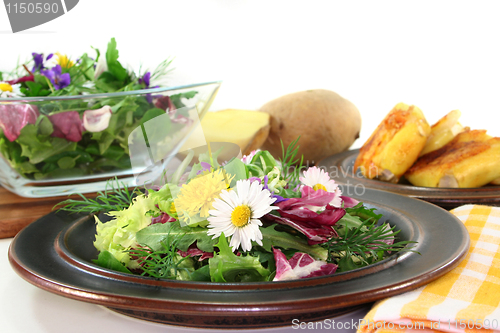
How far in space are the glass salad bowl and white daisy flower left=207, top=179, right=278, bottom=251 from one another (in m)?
0.31

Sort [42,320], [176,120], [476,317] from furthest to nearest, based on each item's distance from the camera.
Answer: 1. [176,120]
2. [42,320]
3. [476,317]

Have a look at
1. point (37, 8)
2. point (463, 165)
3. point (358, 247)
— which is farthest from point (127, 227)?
point (37, 8)

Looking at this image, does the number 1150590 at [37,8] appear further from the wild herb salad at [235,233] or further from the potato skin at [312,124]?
the wild herb salad at [235,233]

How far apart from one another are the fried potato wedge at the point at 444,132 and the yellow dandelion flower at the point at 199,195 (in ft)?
2.11

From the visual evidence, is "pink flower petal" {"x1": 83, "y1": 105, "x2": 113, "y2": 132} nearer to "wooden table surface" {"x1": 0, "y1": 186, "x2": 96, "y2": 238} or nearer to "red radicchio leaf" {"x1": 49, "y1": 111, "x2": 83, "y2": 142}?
"red radicchio leaf" {"x1": 49, "y1": 111, "x2": 83, "y2": 142}

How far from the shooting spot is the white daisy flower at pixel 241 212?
0.42m

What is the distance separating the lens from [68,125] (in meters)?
0.80

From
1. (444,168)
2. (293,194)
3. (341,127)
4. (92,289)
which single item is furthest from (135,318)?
(341,127)

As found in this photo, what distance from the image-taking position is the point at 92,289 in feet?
1.26

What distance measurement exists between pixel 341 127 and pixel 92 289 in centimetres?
93

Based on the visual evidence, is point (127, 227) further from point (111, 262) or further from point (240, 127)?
point (240, 127)

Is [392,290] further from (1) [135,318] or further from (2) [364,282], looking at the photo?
(1) [135,318]

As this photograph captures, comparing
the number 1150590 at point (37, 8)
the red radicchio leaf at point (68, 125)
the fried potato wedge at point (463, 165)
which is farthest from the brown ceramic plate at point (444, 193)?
the number 1150590 at point (37, 8)

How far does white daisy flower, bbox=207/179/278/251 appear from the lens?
0.42 m
